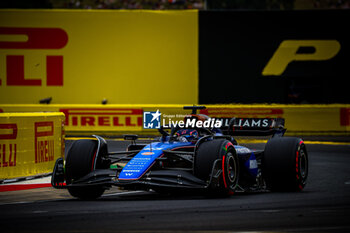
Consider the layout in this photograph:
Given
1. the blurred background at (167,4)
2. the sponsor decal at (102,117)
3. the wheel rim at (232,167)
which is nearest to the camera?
the wheel rim at (232,167)

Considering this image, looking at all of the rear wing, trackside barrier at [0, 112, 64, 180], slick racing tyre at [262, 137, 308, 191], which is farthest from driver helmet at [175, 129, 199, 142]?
trackside barrier at [0, 112, 64, 180]

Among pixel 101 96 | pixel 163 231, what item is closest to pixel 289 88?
pixel 101 96

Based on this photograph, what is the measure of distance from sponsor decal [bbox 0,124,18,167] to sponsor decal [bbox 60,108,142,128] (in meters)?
9.73

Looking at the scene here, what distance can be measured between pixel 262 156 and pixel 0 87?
1555 cm

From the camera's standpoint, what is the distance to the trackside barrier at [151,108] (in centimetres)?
2258

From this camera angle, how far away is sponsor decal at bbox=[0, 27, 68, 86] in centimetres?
2488

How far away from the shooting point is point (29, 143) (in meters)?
13.4

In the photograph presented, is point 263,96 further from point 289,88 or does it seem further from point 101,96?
point 101,96

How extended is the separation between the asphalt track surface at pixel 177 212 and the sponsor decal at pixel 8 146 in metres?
1.27

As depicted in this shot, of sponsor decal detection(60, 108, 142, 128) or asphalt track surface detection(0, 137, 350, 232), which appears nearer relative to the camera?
asphalt track surface detection(0, 137, 350, 232)

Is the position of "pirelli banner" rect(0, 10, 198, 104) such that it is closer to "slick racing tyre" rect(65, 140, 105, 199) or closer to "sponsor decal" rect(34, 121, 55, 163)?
"sponsor decal" rect(34, 121, 55, 163)

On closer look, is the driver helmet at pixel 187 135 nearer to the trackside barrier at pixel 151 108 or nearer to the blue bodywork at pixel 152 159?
the blue bodywork at pixel 152 159

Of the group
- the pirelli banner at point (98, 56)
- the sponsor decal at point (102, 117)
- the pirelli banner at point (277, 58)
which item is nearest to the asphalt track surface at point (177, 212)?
the sponsor decal at point (102, 117)

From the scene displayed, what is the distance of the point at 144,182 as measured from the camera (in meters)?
9.88
